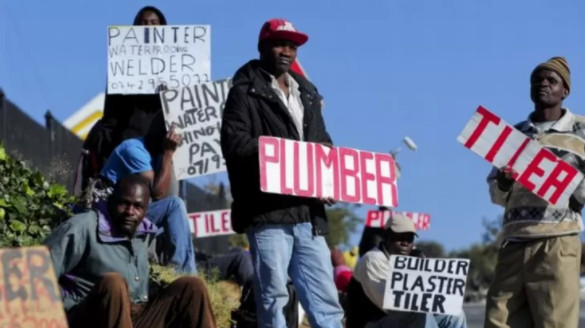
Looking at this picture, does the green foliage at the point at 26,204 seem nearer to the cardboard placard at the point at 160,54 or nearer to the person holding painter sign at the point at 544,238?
the cardboard placard at the point at 160,54

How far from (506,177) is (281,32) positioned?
1.75 meters

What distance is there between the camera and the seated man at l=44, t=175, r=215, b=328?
9.38 meters

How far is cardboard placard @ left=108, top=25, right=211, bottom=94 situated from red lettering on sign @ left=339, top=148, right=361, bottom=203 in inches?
124

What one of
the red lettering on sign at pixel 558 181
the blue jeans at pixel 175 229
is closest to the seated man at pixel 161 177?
the blue jeans at pixel 175 229

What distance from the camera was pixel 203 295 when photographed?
31.9ft

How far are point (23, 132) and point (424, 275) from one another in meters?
6.58

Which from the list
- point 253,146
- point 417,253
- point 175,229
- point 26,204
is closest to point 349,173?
point 253,146

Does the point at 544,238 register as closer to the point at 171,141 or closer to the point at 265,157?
the point at 265,157

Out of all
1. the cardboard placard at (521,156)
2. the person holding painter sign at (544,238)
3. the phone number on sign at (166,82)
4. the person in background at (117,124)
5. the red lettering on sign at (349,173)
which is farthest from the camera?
the phone number on sign at (166,82)

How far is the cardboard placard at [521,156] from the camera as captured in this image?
11.1 meters

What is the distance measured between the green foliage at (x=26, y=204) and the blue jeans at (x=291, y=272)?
257 centimetres

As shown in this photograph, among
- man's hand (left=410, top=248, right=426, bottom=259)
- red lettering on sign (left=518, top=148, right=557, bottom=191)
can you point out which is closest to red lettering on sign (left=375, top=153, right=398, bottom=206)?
red lettering on sign (left=518, top=148, right=557, bottom=191)

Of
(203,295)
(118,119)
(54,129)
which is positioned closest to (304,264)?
(203,295)

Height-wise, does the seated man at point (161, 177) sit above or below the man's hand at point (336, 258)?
above
